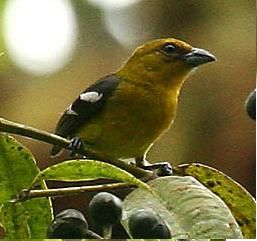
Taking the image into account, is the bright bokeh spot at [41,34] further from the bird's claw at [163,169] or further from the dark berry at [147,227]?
the dark berry at [147,227]

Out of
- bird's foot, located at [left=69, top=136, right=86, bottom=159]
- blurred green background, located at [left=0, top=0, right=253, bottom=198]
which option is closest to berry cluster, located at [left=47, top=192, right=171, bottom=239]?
bird's foot, located at [left=69, top=136, right=86, bottom=159]

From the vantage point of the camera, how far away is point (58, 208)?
3.26ft

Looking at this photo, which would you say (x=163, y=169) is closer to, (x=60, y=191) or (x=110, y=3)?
(x=60, y=191)

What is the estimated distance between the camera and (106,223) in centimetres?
57

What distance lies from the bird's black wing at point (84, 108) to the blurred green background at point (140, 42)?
3.0 inches

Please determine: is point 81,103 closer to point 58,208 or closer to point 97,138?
point 97,138

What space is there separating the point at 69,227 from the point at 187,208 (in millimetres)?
92

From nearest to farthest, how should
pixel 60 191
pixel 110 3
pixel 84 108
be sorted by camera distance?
1. pixel 60 191
2. pixel 84 108
3. pixel 110 3

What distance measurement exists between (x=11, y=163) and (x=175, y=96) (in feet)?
1.35

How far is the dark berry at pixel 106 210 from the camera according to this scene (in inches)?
22.5

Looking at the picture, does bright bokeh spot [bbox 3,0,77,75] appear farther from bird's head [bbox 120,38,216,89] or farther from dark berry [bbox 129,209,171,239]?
dark berry [bbox 129,209,171,239]

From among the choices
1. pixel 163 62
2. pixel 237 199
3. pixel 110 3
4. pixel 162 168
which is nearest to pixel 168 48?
pixel 163 62

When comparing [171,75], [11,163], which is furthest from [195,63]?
[11,163]

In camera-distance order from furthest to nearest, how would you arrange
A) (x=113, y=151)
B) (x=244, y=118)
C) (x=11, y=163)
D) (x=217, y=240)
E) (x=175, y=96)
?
(x=244, y=118)
(x=175, y=96)
(x=113, y=151)
(x=11, y=163)
(x=217, y=240)
